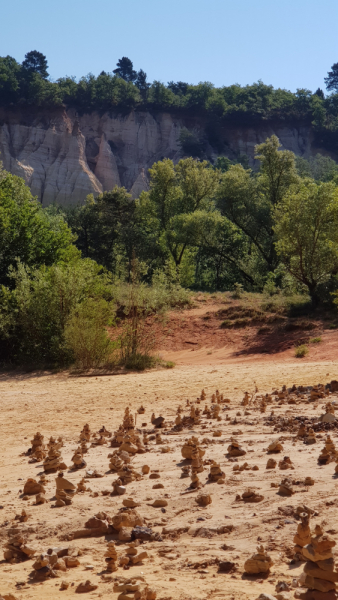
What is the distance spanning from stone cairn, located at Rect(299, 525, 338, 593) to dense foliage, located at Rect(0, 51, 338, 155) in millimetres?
78635

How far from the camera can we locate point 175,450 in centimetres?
577

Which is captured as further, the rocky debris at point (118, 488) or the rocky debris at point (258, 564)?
the rocky debris at point (118, 488)

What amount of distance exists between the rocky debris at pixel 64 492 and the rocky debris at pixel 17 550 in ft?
2.08

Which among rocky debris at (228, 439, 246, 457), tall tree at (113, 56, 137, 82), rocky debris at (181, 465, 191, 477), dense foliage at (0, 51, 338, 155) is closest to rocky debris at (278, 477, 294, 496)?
rocky debris at (181, 465, 191, 477)

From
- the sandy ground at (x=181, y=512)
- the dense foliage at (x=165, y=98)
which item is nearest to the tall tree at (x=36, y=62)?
the dense foliage at (x=165, y=98)

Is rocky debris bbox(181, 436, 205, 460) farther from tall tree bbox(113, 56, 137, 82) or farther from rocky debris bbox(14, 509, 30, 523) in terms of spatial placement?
tall tree bbox(113, 56, 137, 82)

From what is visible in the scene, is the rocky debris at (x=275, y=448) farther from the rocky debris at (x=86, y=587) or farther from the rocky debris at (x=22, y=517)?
the rocky debris at (x=86, y=587)

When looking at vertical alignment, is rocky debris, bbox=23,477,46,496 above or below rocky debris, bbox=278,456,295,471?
below

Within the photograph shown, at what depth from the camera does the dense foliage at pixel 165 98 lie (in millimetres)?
75812

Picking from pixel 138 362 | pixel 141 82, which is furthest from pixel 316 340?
pixel 141 82

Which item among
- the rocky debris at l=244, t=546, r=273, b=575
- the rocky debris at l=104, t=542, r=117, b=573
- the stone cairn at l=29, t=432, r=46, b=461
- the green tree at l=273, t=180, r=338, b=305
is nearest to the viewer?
A: the rocky debris at l=244, t=546, r=273, b=575

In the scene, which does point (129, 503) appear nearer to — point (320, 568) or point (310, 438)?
point (320, 568)

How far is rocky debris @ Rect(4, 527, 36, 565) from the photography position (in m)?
3.63

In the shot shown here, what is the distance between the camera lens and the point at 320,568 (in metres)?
2.75
